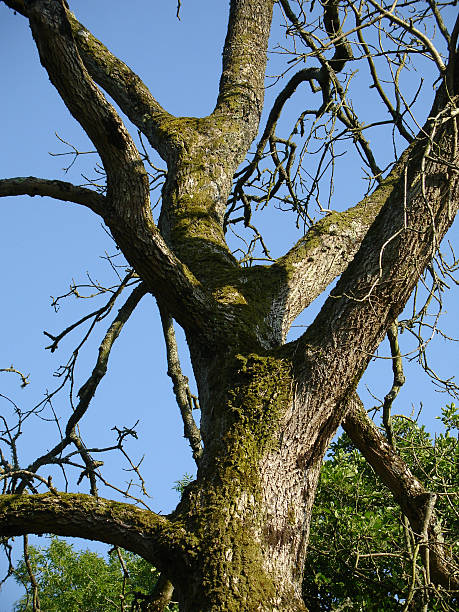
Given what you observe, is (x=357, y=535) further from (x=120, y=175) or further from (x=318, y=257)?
(x=120, y=175)

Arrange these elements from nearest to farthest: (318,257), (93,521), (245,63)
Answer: (93,521) < (318,257) < (245,63)

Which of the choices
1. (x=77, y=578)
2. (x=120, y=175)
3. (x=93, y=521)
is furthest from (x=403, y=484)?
(x=77, y=578)

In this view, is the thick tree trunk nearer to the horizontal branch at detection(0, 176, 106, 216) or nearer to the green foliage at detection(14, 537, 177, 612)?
the horizontal branch at detection(0, 176, 106, 216)

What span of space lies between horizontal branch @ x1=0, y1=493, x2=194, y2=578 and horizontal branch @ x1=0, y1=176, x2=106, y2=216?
1.29m

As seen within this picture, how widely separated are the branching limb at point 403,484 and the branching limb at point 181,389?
0.84m

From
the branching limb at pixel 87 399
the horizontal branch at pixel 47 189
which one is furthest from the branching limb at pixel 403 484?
the horizontal branch at pixel 47 189

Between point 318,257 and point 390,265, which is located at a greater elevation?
point 318,257

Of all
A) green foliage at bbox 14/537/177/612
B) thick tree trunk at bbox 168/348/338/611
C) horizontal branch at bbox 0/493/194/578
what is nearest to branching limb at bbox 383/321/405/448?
thick tree trunk at bbox 168/348/338/611

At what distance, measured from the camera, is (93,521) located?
7.00ft

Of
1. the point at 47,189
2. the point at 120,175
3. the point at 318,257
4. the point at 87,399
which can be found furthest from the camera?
the point at 87,399

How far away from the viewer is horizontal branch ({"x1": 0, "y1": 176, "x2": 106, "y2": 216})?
2762 millimetres

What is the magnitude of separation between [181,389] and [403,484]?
137cm

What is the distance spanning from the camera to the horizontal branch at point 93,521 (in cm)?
211

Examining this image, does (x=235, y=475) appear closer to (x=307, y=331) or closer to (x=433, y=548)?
(x=307, y=331)
